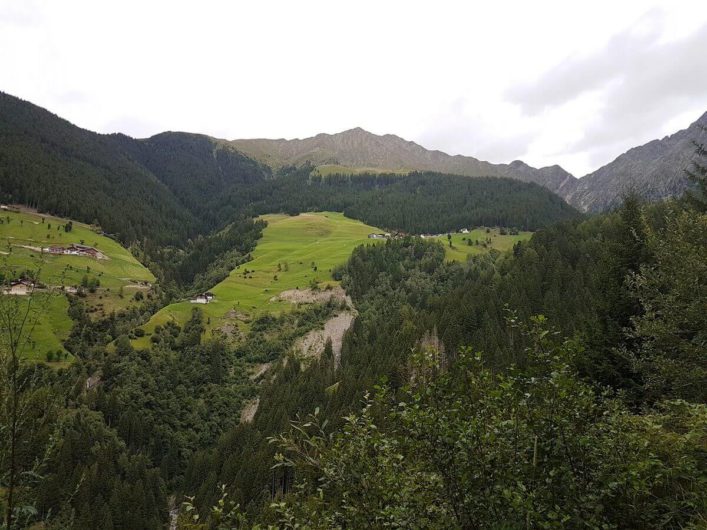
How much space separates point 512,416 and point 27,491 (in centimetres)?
775

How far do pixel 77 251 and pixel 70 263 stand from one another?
20494 millimetres

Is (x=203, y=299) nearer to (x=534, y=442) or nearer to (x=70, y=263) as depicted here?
(x=70, y=263)

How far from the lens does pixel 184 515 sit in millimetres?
7152

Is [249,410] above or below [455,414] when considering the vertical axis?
below

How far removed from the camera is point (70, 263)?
5861 inches

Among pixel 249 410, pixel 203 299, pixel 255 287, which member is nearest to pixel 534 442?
pixel 249 410

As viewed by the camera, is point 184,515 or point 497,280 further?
point 497,280

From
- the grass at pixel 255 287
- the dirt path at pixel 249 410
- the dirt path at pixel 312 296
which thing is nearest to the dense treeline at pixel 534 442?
the dirt path at pixel 249 410

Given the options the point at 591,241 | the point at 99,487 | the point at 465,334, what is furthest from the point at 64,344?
the point at 591,241

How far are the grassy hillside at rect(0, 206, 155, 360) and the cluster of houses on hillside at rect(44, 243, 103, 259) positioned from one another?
2.37 meters

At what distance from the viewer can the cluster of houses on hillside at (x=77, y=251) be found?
162 metres

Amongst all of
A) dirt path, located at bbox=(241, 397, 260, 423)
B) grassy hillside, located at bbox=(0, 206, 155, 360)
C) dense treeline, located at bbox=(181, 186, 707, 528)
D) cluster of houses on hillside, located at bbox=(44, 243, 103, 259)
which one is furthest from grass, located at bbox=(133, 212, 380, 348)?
dense treeline, located at bbox=(181, 186, 707, 528)

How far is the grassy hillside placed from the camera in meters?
121

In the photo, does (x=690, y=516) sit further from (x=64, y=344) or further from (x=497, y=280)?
(x=64, y=344)
